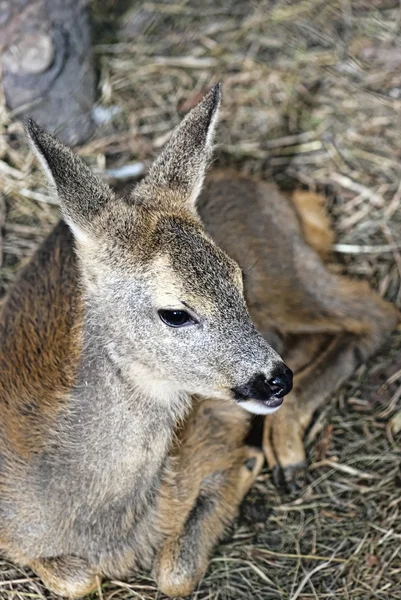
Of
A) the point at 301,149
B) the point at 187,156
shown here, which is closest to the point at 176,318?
the point at 187,156

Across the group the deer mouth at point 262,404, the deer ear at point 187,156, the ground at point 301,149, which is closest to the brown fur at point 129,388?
the deer ear at point 187,156

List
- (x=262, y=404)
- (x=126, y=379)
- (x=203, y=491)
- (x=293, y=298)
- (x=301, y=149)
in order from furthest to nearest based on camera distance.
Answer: (x=301, y=149) < (x=293, y=298) < (x=203, y=491) < (x=126, y=379) < (x=262, y=404)

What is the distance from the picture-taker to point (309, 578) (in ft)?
14.6

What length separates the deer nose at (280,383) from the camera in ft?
11.8

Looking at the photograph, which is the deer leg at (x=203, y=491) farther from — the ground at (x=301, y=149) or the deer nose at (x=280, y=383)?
the deer nose at (x=280, y=383)

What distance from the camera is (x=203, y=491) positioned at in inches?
186

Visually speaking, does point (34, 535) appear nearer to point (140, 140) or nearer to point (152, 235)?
point (152, 235)

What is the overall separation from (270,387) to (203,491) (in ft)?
4.30

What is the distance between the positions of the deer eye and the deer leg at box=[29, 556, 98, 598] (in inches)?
54.5

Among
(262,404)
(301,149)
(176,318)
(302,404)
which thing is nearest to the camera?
(176,318)

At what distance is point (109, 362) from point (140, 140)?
2.91 meters

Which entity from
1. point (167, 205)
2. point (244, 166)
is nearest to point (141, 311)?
point (167, 205)

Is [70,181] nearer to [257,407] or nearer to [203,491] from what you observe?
[257,407]

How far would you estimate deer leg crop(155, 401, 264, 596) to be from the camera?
14.3 ft
